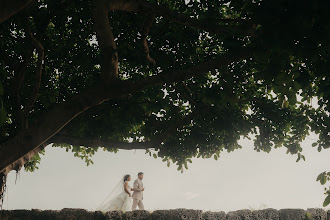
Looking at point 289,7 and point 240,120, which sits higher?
point 240,120

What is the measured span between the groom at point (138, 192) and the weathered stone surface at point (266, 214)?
19.0 ft

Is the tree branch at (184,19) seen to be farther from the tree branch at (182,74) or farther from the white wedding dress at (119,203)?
the white wedding dress at (119,203)

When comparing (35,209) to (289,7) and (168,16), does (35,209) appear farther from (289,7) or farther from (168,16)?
(289,7)

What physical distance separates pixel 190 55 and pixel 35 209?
6111 mm

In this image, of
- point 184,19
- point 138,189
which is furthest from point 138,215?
point 184,19

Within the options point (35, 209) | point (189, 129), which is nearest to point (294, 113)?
point (189, 129)

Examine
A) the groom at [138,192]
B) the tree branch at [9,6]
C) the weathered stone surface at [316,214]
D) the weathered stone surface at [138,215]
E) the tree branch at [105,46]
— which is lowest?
the weathered stone surface at [316,214]

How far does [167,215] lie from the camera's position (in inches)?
368

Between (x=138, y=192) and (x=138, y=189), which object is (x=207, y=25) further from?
(x=138, y=192)

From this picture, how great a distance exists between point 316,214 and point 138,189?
271 inches

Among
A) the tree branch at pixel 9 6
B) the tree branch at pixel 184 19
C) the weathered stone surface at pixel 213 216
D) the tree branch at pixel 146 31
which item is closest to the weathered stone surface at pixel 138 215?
the weathered stone surface at pixel 213 216

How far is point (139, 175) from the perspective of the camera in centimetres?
1447

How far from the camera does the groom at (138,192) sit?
561 inches

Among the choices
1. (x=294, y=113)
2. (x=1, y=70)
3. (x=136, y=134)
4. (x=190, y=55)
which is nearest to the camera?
(x=1, y=70)
